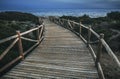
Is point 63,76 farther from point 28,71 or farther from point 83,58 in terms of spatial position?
point 83,58

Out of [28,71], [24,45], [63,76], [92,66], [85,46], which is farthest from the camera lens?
[24,45]

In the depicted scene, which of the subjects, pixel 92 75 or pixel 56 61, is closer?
pixel 92 75

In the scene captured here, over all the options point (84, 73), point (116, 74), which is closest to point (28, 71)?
point (84, 73)

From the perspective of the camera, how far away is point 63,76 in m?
6.04

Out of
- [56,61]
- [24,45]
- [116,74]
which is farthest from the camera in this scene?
[24,45]

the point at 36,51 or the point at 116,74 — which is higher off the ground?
the point at 36,51

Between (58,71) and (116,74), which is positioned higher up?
(58,71)

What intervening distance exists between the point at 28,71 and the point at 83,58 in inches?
104

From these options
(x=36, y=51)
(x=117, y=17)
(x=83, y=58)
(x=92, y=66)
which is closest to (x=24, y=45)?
(x=36, y=51)

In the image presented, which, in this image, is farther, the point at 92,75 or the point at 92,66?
the point at 92,66

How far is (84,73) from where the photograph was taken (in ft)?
20.5

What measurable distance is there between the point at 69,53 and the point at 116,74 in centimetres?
239

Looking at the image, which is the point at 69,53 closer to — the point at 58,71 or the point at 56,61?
the point at 56,61

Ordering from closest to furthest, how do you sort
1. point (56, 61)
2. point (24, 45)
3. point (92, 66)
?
point (92, 66)
point (56, 61)
point (24, 45)
